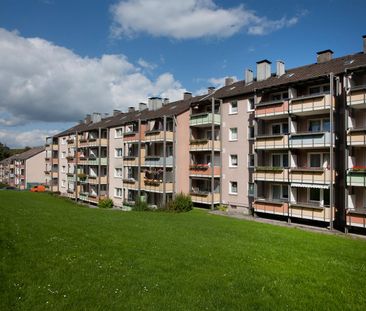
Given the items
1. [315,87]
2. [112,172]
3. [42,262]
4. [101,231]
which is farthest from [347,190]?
[112,172]

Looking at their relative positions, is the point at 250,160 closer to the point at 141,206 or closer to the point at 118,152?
the point at 141,206

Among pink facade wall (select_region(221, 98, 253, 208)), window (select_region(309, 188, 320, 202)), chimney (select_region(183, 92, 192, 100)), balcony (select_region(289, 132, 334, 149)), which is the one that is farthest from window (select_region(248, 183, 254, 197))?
chimney (select_region(183, 92, 192, 100))

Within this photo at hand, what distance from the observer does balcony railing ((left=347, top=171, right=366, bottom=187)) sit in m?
18.8

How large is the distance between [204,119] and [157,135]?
17.4 feet

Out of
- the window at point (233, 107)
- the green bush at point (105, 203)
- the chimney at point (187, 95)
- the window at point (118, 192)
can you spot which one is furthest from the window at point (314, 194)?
the green bush at point (105, 203)

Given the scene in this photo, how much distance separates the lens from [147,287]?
8461 millimetres

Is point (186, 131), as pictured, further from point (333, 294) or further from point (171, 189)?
point (333, 294)

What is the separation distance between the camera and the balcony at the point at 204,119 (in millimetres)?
29408

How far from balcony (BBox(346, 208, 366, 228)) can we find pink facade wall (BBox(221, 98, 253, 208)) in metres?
9.21

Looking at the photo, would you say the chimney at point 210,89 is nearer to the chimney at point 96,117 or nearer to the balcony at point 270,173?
the balcony at point 270,173

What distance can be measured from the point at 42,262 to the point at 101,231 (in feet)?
18.2

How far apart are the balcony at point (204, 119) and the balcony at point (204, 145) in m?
1.62

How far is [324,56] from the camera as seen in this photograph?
90.0 feet

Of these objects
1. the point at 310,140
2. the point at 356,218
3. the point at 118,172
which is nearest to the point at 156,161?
the point at 118,172
